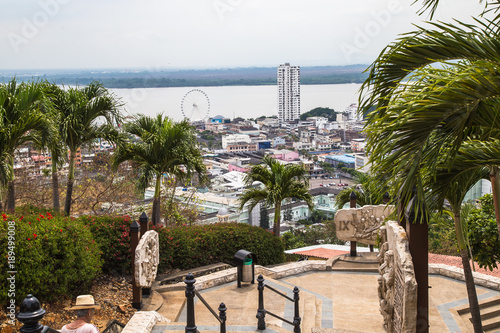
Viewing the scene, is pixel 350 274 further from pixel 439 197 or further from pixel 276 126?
pixel 276 126

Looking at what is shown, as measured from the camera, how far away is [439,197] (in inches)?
227

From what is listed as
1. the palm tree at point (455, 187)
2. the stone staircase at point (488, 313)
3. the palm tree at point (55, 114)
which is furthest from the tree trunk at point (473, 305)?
the palm tree at point (55, 114)

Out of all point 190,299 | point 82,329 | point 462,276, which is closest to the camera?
point 82,329

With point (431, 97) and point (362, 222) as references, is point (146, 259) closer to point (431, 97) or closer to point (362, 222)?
point (362, 222)

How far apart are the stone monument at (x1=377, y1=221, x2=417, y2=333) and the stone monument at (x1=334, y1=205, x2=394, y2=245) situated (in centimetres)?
558

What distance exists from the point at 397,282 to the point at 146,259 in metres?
4.56

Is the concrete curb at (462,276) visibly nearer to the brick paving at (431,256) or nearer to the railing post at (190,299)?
the brick paving at (431,256)

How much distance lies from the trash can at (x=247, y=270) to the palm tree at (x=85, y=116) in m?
3.91

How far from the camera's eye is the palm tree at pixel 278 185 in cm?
1311

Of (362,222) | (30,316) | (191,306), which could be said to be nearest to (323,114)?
(362,222)

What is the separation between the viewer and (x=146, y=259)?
840cm

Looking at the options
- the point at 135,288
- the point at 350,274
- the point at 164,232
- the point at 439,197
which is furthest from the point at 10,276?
the point at 350,274

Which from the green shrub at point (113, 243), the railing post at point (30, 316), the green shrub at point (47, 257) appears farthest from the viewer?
the green shrub at point (113, 243)

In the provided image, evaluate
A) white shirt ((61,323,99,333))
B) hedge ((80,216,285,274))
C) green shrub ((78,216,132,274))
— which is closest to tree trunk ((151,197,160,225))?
hedge ((80,216,285,274))
